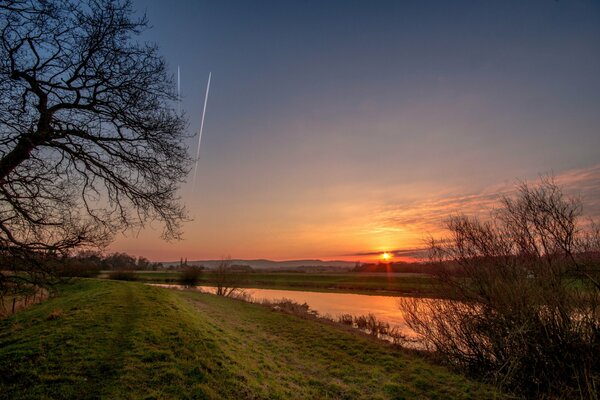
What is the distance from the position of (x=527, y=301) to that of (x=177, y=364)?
1112 cm

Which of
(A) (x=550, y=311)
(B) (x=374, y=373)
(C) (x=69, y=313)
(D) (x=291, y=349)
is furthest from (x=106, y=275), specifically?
(A) (x=550, y=311)

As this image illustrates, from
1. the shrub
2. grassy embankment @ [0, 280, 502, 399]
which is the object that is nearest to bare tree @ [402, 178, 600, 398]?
grassy embankment @ [0, 280, 502, 399]

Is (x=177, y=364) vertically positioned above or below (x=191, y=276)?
above

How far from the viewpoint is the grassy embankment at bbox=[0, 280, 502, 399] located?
711cm

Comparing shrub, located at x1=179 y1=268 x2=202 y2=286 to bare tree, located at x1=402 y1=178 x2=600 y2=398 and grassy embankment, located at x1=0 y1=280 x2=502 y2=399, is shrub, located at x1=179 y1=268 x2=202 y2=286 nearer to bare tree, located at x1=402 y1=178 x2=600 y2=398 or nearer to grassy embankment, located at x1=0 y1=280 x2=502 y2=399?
grassy embankment, located at x1=0 y1=280 x2=502 y2=399

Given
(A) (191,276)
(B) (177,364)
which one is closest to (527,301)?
(B) (177,364)

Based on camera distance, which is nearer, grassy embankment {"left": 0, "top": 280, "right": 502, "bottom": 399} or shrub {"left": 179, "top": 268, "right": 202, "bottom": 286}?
grassy embankment {"left": 0, "top": 280, "right": 502, "bottom": 399}

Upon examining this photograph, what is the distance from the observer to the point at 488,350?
37.4 ft

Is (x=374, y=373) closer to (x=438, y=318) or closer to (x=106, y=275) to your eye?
(x=438, y=318)

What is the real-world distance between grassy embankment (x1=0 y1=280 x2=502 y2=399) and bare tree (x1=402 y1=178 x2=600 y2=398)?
1609 millimetres

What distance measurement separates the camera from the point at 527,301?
974 centimetres

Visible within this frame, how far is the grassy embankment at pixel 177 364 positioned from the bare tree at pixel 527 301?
161cm

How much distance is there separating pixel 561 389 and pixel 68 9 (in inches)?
616

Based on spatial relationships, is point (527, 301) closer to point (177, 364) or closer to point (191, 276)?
point (177, 364)
